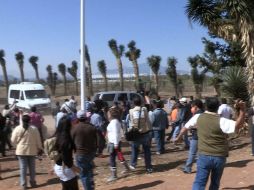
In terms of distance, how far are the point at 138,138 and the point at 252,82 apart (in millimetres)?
6204

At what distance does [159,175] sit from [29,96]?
920 inches

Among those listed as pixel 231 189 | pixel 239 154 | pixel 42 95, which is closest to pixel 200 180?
pixel 231 189

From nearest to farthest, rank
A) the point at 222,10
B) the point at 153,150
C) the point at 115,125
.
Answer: the point at 115,125 → the point at 153,150 → the point at 222,10

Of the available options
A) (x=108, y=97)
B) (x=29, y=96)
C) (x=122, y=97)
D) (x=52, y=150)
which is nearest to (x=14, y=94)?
(x=29, y=96)

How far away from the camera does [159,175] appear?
10312mm

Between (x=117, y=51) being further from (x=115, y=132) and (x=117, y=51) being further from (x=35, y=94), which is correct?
(x=115, y=132)

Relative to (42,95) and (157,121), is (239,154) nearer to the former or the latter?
(157,121)

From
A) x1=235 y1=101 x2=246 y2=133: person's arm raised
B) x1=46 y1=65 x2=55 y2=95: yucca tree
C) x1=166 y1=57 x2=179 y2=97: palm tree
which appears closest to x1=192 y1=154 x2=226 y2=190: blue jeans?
x1=235 y1=101 x2=246 y2=133: person's arm raised

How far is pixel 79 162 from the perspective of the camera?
8.23 m

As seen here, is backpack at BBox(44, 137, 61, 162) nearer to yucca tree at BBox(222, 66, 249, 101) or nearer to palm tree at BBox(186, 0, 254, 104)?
palm tree at BBox(186, 0, 254, 104)

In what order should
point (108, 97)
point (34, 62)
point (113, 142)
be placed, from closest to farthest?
point (113, 142) < point (108, 97) < point (34, 62)

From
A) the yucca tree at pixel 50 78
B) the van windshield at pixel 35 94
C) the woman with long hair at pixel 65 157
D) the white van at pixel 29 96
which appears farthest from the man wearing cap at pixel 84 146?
the yucca tree at pixel 50 78

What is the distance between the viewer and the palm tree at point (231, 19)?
1481 cm

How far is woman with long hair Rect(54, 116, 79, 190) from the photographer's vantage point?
7.23m
